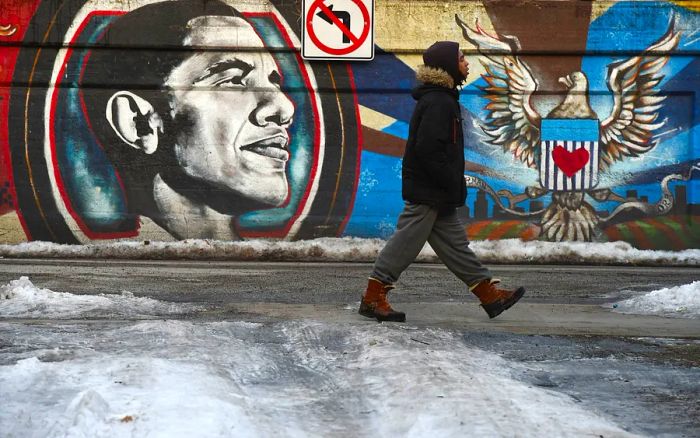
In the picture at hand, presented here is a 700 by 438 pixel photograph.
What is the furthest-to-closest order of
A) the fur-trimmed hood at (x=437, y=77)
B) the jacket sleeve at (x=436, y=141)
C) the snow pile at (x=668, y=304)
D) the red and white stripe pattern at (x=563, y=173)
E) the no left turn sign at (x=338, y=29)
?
1. the red and white stripe pattern at (x=563, y=173)
2. the no left turn sign at (x=338, y=29)
3. the snow pile at (x=668, y=304)
4. the fur-trimmed hood at (x=437, y=77)
5. the jacket sleeve at (x=436, y=141)

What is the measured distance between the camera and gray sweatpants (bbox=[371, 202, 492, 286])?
18.2 ft

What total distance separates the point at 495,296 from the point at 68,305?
8.76ft

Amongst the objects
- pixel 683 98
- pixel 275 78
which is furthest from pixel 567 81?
pixel 275 78

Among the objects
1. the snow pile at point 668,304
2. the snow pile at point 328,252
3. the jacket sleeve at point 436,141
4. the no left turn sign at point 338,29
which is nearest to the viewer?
the jacket sleeve at point 436,141

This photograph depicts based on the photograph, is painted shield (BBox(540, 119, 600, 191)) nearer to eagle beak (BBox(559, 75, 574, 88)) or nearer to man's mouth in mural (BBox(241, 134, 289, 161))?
eagle beak (BBox(559, 75, 574, 88))

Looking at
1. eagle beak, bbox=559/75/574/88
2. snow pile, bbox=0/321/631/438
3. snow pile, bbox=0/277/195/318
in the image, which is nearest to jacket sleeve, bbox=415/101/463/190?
snow pile, bbox=0/321/631/438

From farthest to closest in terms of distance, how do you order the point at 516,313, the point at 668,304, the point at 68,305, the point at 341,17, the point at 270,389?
1. the point at 341,17
2. the point at 668,304
3. the point at 516,313
4. the point at 68,305
5. the point at 270,389

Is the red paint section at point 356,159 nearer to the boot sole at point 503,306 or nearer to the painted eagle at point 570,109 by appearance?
the painted eagle at point 570,109

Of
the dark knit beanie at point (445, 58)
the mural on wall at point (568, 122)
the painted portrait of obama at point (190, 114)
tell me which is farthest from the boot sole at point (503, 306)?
the painted portrait of obama at point (190, 114)

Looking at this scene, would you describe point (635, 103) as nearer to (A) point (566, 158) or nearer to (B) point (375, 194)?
(A) point (566, 158)

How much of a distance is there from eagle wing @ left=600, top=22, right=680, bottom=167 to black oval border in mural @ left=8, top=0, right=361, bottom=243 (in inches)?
127

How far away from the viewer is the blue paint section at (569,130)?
11.8m

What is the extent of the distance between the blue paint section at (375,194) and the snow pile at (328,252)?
57cm

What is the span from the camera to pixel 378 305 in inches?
219
